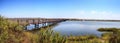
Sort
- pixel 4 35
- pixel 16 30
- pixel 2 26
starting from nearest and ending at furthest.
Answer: pixel 4 35
pixel 2 26
pixel 16 30

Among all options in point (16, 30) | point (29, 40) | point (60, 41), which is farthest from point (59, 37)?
point (16, 30)

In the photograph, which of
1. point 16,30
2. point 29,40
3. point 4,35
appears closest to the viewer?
point 4,35

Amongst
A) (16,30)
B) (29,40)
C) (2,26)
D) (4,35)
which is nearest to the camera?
(4,35)

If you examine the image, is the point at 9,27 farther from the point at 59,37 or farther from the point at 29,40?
the point at 59,37

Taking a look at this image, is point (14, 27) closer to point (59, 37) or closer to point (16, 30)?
point (16, 30)

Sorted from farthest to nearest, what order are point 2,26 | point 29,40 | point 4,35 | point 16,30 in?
1. point 16,30
2. point 29,40
3. point 2,26
4. point 4,35

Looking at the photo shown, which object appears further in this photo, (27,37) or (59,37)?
(27,37)

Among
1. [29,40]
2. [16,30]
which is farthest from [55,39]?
[16,30]

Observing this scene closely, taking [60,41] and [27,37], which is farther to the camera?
[27,37]
